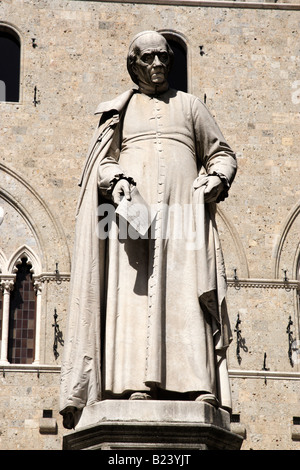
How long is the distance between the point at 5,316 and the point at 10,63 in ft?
14.2

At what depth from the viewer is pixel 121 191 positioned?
6734mm

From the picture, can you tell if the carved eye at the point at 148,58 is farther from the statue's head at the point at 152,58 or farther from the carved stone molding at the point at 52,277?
the carved stone molding at the point at 52,277

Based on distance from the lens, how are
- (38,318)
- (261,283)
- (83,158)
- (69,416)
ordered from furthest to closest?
(83,158) < (261,283) < (38,318) < (69,416)

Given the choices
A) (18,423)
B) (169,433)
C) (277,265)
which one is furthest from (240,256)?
(169,433)

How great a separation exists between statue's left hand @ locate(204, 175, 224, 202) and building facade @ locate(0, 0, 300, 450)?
1006 centimetres

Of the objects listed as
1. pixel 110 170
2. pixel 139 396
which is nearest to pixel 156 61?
pixel 110 170

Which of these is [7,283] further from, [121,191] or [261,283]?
[121,191]

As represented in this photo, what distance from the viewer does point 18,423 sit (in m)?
16.6

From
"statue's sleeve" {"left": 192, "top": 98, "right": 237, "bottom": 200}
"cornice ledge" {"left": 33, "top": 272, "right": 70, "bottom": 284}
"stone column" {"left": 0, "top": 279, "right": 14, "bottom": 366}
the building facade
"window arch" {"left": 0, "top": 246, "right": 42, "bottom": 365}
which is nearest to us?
"statue's sleeve" {"left": 192, "top": 98, "right": 237, "bottom": 200}

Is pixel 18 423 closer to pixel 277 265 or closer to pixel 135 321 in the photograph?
pixel 277 265

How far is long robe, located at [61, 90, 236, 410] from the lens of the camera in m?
6.50

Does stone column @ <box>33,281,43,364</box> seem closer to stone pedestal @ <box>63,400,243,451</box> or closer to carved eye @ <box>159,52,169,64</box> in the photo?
carved eye @ <box>159,52,169,64</box>

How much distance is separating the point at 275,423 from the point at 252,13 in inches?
259

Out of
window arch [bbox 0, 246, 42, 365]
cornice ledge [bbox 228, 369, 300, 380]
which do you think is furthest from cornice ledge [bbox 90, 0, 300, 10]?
cornice ledge [bbox 228, 369, 300, 380]
